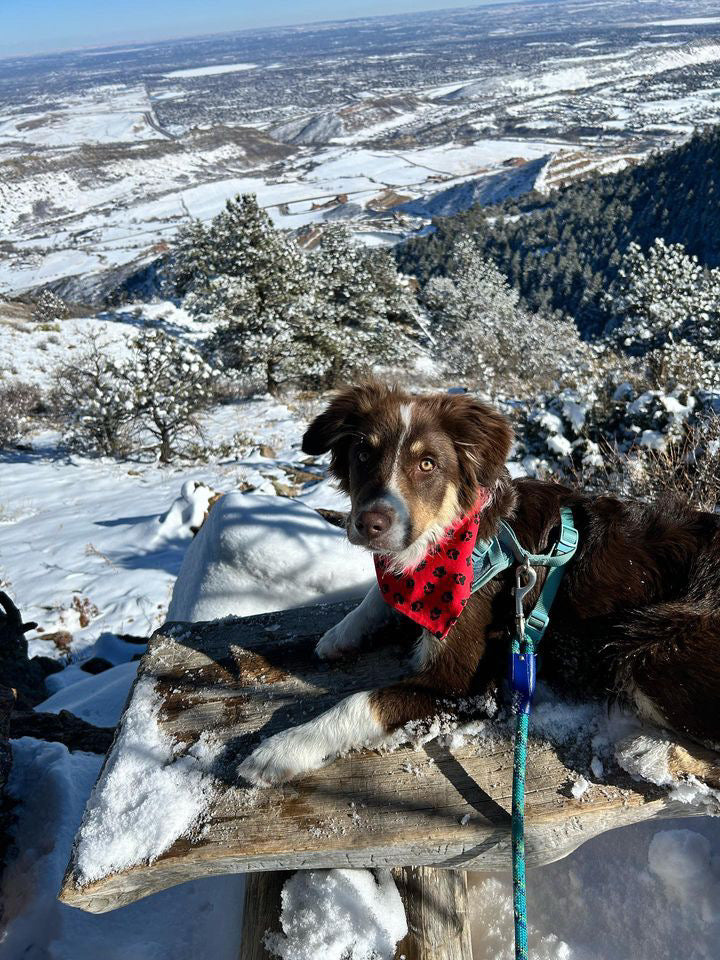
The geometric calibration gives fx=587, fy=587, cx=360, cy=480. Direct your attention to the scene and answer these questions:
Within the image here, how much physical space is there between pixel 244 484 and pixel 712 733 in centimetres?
862

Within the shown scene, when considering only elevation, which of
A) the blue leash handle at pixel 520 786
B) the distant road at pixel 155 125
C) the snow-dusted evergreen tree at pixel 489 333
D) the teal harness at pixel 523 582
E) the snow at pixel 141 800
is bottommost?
the snow-dusted evergreen tree at pixel 489 333

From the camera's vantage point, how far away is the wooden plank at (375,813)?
2.28 meters

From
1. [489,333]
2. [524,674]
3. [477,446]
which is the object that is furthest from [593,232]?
[524,674]

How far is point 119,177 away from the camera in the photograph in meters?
133

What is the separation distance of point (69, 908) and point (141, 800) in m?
0.72

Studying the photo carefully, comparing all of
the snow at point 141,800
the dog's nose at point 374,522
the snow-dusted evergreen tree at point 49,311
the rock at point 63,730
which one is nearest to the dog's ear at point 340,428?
the dog's nose at point 374,522

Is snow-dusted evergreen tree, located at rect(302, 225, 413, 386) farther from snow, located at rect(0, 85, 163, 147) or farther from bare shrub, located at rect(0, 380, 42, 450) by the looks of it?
snow, located at rect(0, 85, 163, 147)

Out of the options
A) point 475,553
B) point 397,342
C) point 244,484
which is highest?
point 475,553

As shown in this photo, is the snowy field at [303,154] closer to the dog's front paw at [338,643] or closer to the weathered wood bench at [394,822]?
the dog's front paw at [338,643]

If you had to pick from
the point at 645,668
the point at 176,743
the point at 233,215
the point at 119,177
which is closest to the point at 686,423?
the point at 645,668

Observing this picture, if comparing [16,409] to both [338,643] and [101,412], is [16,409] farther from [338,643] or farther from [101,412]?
[338,643]

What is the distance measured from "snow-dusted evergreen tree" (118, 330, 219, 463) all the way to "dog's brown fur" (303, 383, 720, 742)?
510 inches

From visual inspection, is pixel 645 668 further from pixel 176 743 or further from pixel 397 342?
pixel 397 342

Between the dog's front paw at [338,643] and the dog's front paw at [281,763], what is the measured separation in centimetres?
62
